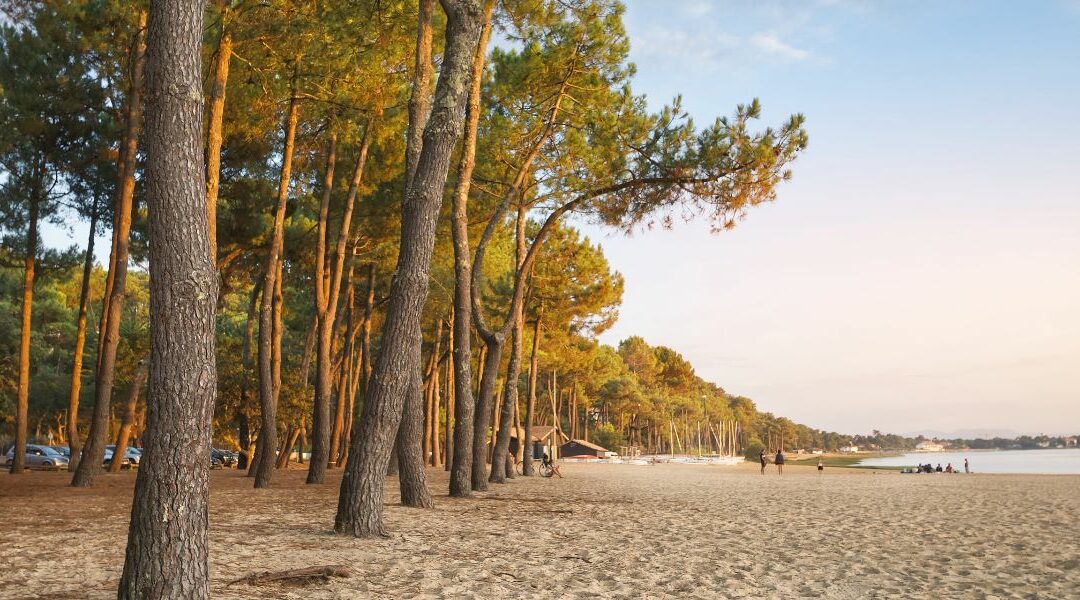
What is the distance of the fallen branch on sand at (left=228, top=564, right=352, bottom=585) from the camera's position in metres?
5.79

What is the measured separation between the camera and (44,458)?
31562 millimetres

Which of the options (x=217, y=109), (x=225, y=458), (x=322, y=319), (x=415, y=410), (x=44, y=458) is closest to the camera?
(x=415, y=410)

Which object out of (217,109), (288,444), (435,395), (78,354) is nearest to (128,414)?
(78,354)

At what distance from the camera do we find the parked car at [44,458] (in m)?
31.2

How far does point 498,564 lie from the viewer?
7.09 m

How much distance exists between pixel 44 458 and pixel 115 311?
20802 mm

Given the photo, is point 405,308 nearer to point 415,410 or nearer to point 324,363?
point 415,410

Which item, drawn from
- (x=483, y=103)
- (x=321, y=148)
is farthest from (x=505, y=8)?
(x=321, y=148)

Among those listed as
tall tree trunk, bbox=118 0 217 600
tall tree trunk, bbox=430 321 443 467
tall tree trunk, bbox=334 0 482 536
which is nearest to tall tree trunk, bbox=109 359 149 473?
tall tree trunk, bbox=430 321 443 467

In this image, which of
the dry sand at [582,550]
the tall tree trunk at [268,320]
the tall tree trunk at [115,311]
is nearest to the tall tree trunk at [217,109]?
the tall tree trunk at [268,320]

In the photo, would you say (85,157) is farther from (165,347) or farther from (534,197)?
(165,347)

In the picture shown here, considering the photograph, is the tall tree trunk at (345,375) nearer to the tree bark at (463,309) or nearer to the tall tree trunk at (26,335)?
the tall tree trunk at (26,335)

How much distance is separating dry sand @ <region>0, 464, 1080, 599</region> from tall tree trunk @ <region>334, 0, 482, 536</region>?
1.56 ft

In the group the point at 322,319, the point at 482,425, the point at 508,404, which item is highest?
the point at 322,319
